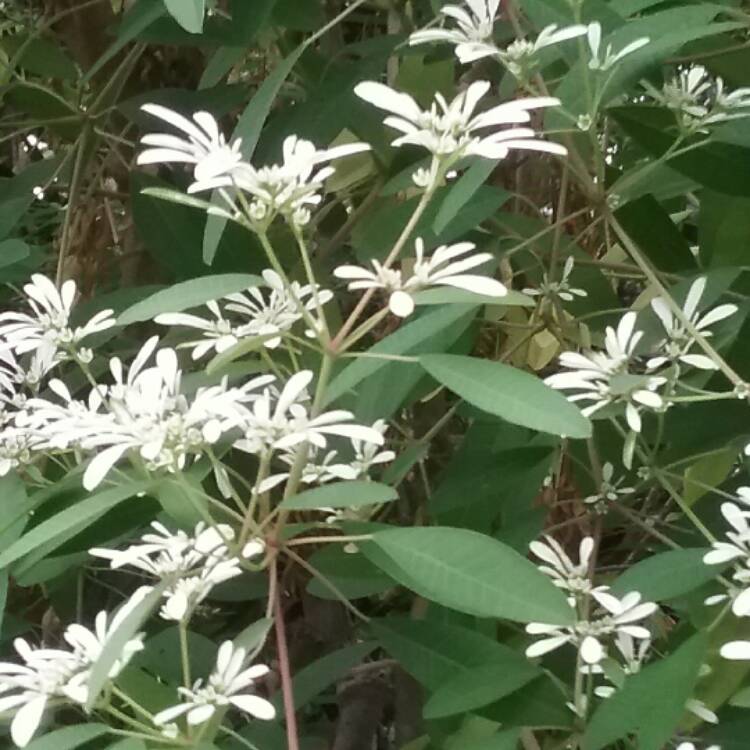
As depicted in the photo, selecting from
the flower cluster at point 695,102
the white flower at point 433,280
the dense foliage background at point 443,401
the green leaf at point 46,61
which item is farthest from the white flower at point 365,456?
A: the green leaf at point 46,61

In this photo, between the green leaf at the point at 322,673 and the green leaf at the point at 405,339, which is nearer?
the green leaf at the point at 405,339

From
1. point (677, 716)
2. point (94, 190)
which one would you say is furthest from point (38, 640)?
point (677, 716)

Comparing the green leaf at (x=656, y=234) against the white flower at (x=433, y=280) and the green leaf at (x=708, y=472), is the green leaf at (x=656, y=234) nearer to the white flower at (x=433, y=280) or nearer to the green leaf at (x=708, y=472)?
the green leaf at (x=708, y=472)

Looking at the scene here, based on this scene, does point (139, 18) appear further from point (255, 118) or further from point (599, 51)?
point (599, 51)

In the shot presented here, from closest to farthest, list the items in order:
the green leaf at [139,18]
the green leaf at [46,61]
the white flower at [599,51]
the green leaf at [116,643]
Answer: the green leaf at [116,643]
the white flower at [599,51]
the green leaf at [139,18]
the green leaf at [46,61]

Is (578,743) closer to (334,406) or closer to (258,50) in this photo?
(334,406)

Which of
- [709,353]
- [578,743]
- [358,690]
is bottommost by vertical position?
[358,690]

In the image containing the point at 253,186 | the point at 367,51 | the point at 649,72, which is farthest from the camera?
the point at 367,51
